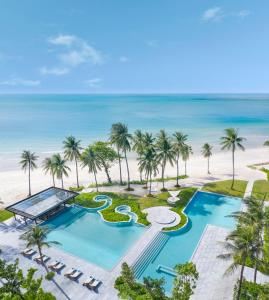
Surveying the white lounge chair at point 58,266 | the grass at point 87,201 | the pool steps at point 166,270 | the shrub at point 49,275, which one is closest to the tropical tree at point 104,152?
the grass at point 87,201

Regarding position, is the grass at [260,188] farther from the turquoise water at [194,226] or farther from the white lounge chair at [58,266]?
the white lounge chair at [58,266]

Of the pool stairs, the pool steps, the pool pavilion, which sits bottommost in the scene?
the pool steps

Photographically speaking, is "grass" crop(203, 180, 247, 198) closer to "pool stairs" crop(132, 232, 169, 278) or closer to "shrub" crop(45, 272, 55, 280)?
"pool stairs" crop(132, 232, 169, 278)

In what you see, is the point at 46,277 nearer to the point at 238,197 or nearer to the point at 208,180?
the point at 238,197

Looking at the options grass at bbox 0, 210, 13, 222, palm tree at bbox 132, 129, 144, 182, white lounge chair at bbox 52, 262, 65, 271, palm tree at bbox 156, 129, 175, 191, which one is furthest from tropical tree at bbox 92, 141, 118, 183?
white lounge chair at bbox 52, 262, 65, 271

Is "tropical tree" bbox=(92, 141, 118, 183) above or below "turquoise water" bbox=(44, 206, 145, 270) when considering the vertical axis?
above

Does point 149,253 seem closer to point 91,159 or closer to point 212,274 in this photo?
point 212,274

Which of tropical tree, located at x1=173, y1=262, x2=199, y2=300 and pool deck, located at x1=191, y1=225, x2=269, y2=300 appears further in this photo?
pool deck, located at x1=191, y1=225, x2=269, y2=300
